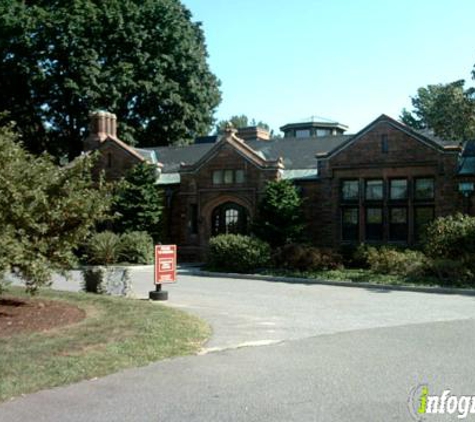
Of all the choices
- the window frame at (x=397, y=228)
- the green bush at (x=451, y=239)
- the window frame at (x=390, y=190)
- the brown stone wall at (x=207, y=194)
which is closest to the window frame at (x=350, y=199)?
the window frame at (x=390, y=190)

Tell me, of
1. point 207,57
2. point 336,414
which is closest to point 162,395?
point 336,414

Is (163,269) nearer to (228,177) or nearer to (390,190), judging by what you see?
(390,190)

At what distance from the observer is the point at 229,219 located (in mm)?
29281

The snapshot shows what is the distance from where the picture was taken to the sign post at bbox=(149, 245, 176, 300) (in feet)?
50.4

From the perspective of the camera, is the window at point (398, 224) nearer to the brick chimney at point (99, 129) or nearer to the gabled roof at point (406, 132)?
the gabled roof at point (406, 132)

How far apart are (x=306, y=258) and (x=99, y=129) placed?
58.1ft

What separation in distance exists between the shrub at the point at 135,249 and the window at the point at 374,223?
31.2 feet

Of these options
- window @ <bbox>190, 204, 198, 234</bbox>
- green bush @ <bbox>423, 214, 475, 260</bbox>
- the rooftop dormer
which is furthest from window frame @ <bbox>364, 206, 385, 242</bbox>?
the rooftop dormer

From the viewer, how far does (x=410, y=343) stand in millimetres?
9594

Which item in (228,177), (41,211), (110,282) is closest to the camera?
(41,211)

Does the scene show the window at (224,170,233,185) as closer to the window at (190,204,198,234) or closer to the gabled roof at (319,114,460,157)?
the window at (190,204,198,234)

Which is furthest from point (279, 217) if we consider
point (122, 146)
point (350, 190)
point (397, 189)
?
point (122, 146)

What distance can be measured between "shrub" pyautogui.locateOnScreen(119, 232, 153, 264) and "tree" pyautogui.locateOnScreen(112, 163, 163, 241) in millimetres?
1649

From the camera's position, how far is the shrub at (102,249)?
25.3 metres
